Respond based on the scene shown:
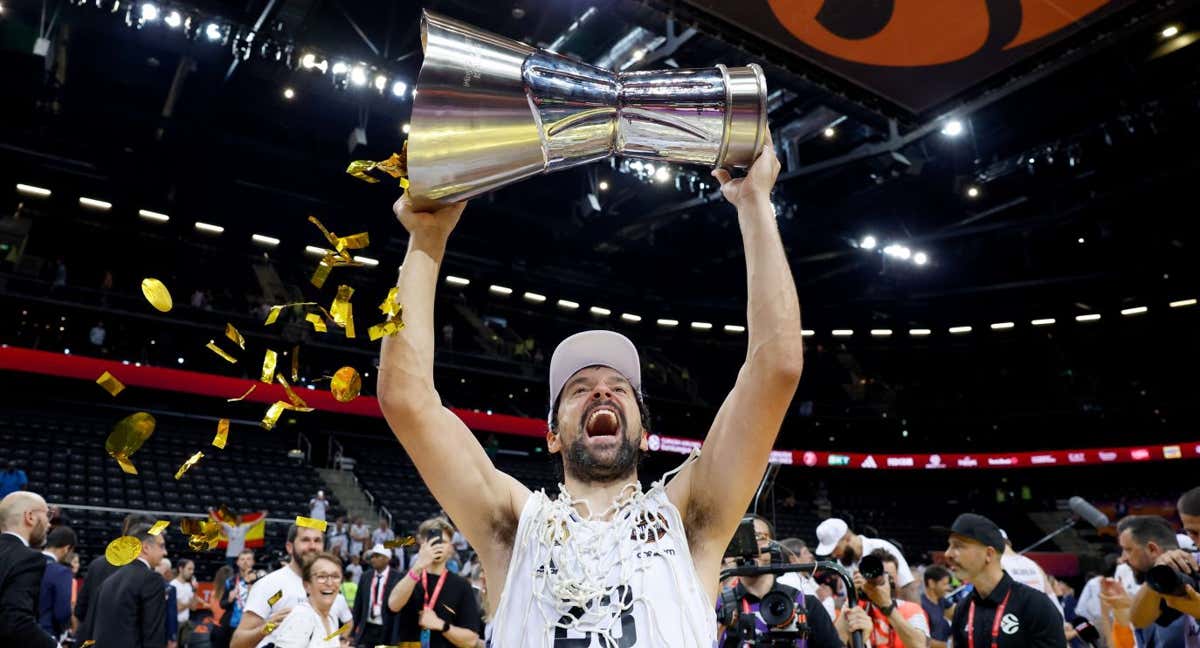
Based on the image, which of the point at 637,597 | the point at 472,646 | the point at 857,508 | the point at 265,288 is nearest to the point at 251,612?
the point at 472,646

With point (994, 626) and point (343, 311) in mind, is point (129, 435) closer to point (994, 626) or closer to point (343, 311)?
point (343, 311)

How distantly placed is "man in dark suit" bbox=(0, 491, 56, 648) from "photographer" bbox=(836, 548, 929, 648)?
11.9 ft

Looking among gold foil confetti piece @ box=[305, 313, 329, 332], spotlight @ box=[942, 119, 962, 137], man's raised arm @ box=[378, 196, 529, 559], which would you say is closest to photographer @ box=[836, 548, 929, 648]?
man's raised arm @ box=[378, 196, 529, 559]

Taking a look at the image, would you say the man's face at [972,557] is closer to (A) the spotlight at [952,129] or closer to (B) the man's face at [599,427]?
(B) the man's face at [599,427]

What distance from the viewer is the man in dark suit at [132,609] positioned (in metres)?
5.05

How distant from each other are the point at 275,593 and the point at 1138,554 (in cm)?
401

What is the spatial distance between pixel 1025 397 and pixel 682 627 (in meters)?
26.8

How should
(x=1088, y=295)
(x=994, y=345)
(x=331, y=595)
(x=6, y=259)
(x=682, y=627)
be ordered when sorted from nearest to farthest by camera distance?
(x=682, y=627) < (x=331, y=595) < (x=6, y=259) < (x=1088, y=295) < (x=994, y=345)

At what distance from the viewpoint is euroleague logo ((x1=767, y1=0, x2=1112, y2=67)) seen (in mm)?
5094

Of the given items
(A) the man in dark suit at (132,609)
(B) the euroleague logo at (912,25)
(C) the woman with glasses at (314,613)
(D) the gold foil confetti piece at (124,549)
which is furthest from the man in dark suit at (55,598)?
(B) the euroleague logo at (912,25)

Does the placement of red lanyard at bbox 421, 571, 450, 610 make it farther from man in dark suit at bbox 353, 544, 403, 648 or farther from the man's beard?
the man's beard

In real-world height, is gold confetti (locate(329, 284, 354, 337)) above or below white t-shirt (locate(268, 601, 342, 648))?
above

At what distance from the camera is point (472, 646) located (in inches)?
189

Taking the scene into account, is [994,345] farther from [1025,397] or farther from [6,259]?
[6,259]
